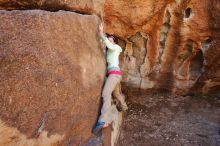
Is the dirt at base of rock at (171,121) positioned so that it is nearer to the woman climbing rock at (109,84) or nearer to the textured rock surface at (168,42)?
the textured rock surface at (168,42)

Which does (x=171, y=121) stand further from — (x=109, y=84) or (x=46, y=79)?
(x=46, y=79)

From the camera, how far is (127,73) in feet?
20.6

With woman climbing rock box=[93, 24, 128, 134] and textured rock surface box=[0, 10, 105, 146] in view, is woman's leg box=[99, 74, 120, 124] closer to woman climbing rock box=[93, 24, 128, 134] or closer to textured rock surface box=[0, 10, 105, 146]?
woman climbing rock box=[93, 24, 128, 134]

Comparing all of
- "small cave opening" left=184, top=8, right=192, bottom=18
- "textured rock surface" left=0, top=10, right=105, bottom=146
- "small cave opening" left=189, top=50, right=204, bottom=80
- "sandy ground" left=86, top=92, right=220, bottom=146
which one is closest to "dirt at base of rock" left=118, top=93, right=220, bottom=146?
"sandy ground" left=86, top=92, right=220, bottom=146

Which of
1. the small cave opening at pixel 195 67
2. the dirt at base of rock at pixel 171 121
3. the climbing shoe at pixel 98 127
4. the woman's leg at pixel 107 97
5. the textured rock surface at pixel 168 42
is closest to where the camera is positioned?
the climbing shoe at pixel 98 127

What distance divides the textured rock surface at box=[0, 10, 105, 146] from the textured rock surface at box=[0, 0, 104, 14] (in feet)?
0.52

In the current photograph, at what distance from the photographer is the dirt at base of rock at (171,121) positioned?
5.09m

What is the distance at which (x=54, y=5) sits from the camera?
3.67 m

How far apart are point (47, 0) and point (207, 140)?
3321 millimetres

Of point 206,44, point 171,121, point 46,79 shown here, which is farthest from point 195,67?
point 46,79

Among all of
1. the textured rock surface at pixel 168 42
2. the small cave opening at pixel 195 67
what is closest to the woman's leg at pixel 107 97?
the textured rock surface at pixel 168 42

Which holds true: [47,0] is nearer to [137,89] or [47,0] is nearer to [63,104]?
[63,104]

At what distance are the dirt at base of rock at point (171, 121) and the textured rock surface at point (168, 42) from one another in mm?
274

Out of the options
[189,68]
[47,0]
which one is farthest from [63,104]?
[189,68]
